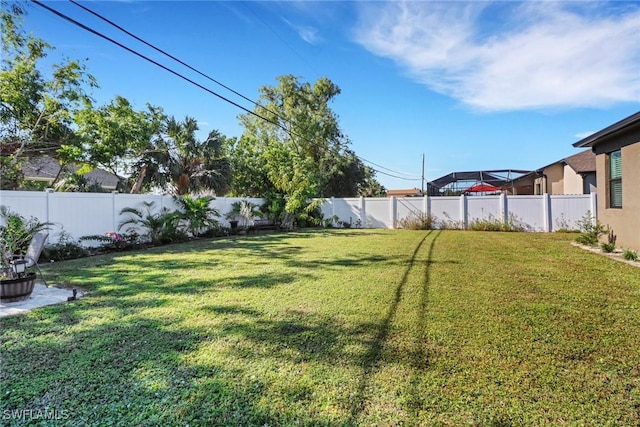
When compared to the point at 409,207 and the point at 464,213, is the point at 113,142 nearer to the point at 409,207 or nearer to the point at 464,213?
the point at 409,207

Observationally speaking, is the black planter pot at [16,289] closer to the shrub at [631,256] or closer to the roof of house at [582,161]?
the shrub at [631,256]

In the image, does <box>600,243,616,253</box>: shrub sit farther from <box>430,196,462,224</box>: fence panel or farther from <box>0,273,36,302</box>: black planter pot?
<box>0,273,36,302</box>: black planter pot

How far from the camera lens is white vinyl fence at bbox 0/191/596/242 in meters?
8.25

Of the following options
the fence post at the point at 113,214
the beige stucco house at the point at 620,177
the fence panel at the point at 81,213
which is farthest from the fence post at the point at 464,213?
the fence panel at the point at 81,213

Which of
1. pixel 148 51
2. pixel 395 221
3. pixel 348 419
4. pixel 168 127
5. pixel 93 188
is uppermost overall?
pixel 168 127

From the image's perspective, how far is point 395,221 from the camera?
15398 millimetres

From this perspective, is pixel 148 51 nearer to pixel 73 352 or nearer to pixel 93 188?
pixel 73 352

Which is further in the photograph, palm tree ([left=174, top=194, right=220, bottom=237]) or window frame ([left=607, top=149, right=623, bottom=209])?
palm tree ([left=174, top=194, right=220, bottom=237])

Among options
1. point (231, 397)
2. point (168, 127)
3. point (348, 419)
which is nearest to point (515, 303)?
point (348, 419)

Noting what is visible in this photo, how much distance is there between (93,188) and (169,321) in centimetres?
1086

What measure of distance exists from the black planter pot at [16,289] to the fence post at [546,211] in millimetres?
15505

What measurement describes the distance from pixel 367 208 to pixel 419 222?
275cm

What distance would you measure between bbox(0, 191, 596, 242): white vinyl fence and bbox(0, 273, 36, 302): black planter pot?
14.9 ft

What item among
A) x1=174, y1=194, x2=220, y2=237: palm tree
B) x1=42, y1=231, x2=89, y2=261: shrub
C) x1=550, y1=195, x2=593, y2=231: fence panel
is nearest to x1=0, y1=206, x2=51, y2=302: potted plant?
x1=42, y1=231, x2=89, y2=261: shrub
